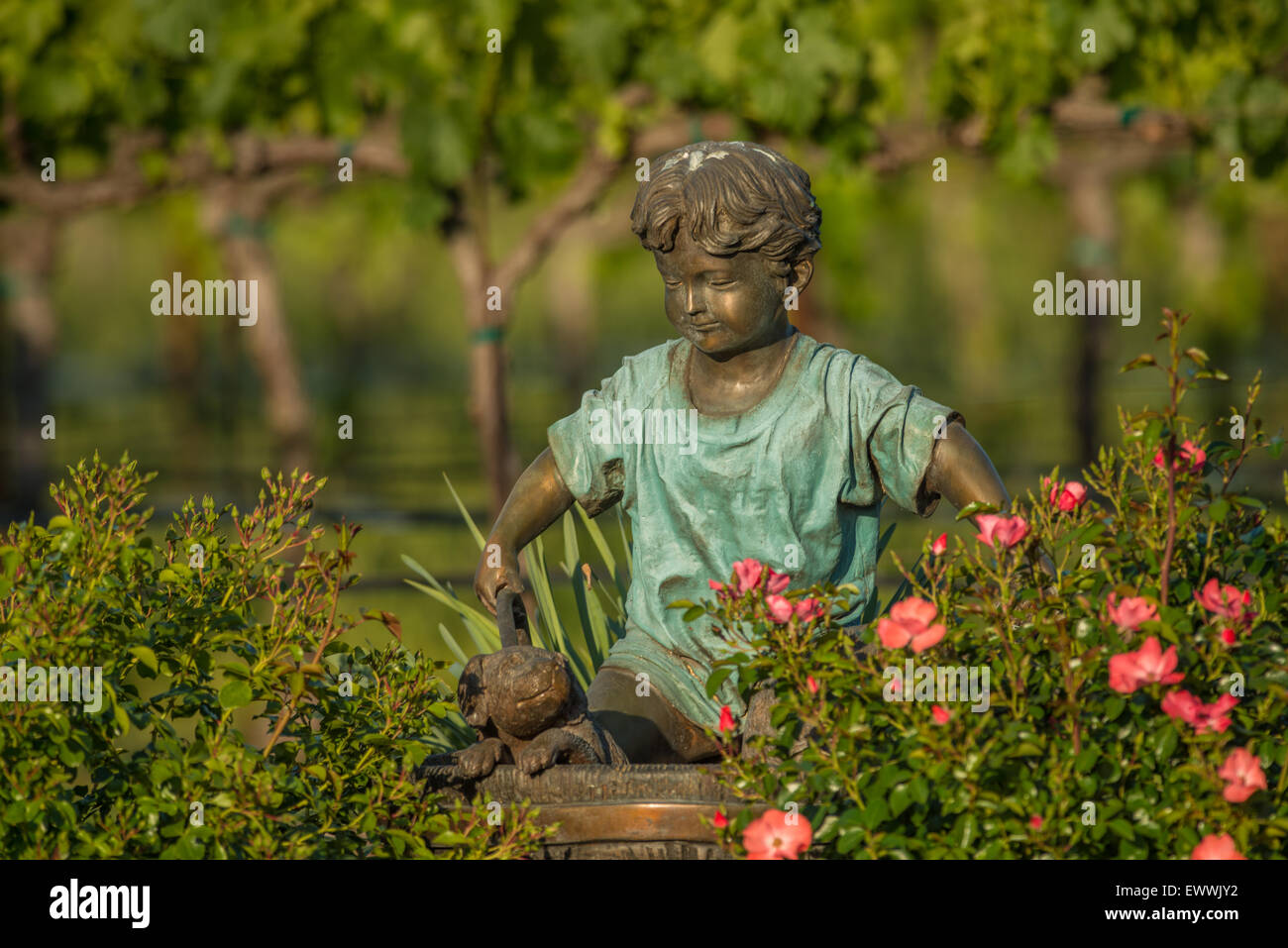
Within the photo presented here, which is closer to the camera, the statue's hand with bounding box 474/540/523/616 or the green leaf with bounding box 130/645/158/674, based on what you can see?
the green leaf with bounding box 130/645/158/674

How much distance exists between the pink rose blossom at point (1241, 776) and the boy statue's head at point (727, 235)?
118 cm

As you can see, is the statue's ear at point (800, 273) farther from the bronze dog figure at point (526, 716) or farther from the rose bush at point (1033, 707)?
the bronze dog figure at point (526, 716)

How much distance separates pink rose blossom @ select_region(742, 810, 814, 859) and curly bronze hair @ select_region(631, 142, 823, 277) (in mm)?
1071

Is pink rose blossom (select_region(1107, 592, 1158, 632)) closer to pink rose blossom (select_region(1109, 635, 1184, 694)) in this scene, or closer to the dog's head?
pink rose blossom (select_region(1109, 635, 1184, 694))

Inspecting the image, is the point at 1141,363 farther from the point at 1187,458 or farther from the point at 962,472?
the point at 962,472

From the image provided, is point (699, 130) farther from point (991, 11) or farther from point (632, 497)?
point (632, 497)

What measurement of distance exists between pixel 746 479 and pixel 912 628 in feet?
2.50

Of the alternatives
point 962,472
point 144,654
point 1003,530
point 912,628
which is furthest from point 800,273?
point 144,654

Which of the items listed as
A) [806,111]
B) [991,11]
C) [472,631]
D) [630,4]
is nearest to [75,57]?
[630,4]

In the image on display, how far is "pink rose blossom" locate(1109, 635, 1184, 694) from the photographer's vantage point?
2404mm

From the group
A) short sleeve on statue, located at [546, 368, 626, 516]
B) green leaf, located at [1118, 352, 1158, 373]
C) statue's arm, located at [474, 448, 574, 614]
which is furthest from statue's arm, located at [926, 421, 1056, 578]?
statue's arm, located at [474, 448, 574, 614]

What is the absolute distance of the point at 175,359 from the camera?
1952cm

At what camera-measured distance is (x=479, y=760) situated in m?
2.88

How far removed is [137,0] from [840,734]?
17.8ft
